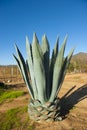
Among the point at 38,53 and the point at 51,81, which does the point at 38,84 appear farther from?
the point at 38,53

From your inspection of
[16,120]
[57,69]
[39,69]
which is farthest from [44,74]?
[16,120]

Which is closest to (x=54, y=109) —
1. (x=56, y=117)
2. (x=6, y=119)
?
(x=56, y=117)

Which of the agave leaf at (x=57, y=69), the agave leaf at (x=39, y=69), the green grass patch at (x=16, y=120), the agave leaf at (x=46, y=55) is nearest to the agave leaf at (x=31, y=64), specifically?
the agave leaf at (x=39, y=69)

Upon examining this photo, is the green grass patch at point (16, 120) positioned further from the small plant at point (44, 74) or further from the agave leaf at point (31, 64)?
the agave leaf at point (31, 64)

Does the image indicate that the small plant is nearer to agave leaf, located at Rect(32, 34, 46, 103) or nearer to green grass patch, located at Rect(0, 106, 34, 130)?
agave leaf, located at Rect(32, 34, 46, 103)

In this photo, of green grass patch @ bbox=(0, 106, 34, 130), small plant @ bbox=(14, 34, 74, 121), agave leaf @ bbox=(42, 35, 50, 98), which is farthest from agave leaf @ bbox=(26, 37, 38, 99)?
green grass patch @ bbox=(0, 106, 34, 130)

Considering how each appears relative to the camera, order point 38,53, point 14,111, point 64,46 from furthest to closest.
Answer: point 14,111, point 64,46, point 38,53

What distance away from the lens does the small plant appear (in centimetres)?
404

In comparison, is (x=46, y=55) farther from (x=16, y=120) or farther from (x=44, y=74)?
(x=16, y=120)

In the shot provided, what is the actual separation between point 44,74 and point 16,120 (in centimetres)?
110

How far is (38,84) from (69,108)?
52.3 inches

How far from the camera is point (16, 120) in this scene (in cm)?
428

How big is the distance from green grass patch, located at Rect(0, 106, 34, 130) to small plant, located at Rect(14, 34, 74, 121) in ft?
0.74

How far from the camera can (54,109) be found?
162 inches
